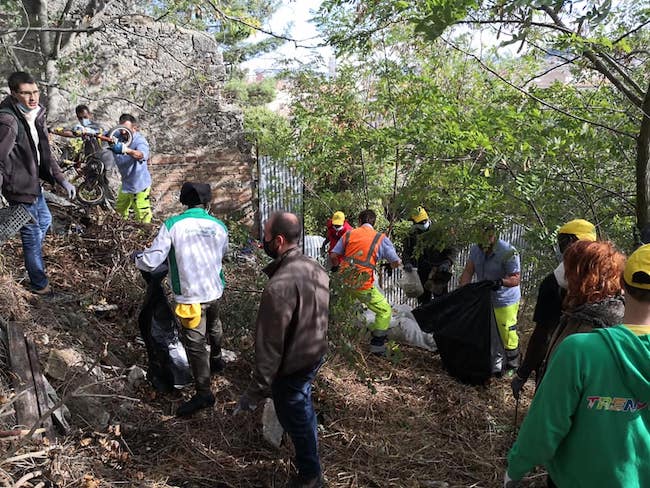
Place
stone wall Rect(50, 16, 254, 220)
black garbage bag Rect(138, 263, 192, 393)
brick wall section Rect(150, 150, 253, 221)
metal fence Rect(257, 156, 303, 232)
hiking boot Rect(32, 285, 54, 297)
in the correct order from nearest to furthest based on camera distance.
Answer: black garbage bag Rect(138, 263, 192, 393), hiking boot Rect(32, 285, 54, 297), stone wall Rect(50, 16, 254, 220), brick wall section Rect(150, 150, 253, 221), metal fence Rect(257, 156, 303, 232)

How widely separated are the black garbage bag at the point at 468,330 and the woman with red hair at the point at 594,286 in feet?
6.73

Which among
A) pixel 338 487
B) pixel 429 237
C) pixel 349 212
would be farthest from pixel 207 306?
pixel 349 212

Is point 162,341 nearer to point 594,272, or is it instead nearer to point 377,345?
point 377,345

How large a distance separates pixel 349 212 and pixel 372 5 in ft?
17.0

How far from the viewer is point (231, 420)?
344 centimetres

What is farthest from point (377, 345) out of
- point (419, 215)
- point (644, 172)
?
point (644, 172)

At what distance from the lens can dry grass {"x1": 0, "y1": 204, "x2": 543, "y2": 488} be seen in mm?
2947

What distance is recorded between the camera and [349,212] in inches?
336

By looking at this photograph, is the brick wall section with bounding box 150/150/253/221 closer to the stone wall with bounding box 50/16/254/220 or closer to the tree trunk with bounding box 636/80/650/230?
the stone wall with bounding box 50/16/254/220

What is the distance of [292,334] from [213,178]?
6.06 meters

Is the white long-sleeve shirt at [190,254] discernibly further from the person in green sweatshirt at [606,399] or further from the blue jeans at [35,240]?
the person in green sweatshirt at [606,399]

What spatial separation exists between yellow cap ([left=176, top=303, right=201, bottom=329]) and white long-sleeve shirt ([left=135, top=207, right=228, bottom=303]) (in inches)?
1.4

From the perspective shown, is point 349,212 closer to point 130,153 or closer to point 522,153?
point 130,153

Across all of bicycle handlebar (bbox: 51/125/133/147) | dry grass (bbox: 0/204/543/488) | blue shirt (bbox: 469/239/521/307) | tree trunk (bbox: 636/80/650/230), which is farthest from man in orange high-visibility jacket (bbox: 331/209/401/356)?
bicycle handlebar (bbox: 51/125/133/147)
